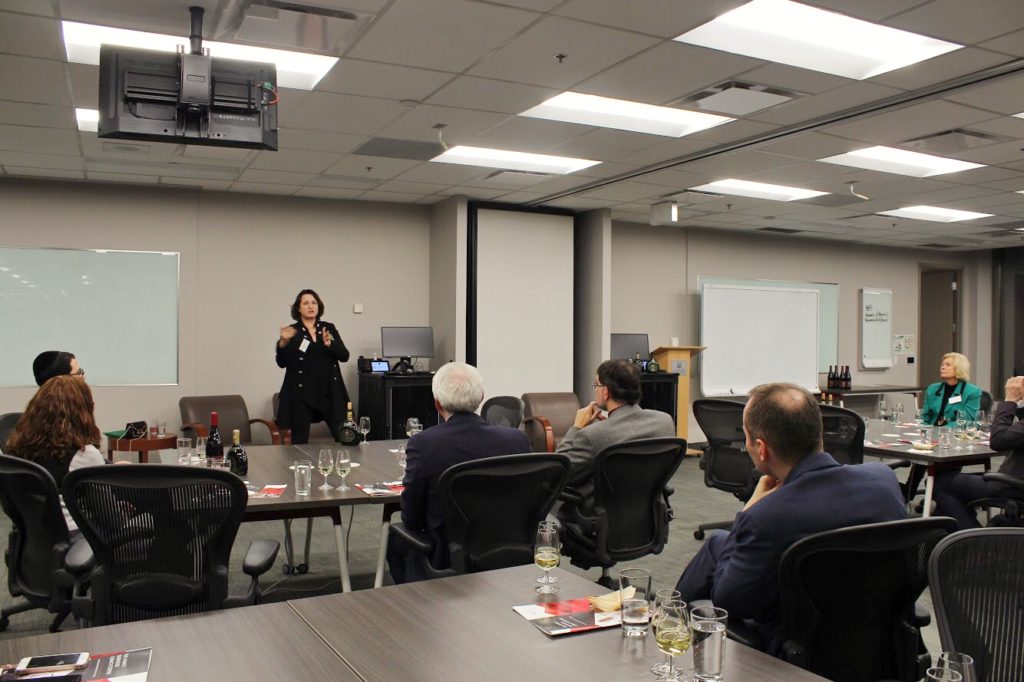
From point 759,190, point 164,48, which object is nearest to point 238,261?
point 164,48

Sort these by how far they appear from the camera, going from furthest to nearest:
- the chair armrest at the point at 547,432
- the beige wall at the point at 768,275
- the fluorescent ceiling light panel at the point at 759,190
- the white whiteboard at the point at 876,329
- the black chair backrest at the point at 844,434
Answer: the white whiteboard at the point at 876,329 < the beige wall at the point at 768,275 < the fluorescent ceiling light panel at the point at 759,190 < the chair armrest at the point at 547,432 < the black chair backrest at the point at 844,434

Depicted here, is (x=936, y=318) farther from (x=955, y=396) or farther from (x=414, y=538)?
(x=414, y=538)

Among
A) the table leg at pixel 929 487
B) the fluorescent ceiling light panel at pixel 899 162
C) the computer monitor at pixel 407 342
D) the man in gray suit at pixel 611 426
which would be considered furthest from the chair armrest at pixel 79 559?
the fluorescent ceiling light panel at pixel 899 162

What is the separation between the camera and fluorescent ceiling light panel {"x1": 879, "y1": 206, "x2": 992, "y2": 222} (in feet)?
29.3

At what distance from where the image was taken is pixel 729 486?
18.4 ft

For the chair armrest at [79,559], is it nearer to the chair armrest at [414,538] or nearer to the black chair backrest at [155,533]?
the black chair backrest at [155,533]

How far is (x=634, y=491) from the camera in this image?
151 inches

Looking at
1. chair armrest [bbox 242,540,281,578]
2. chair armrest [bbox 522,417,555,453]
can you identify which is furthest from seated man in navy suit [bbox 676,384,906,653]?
chair armrest [bbox 522,417,555,453]

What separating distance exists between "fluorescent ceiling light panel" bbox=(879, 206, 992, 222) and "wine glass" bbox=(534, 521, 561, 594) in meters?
7.91

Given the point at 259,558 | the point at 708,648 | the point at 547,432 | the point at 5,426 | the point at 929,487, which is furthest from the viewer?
the point at 547,432

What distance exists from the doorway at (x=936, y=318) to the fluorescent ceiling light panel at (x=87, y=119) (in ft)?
38.2

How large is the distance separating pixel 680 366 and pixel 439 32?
21.4 ft

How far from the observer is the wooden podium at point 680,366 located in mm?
9680

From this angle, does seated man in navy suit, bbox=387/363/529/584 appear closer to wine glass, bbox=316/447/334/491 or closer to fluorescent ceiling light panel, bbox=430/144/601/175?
wine glass, bbox=316/447/334/491
